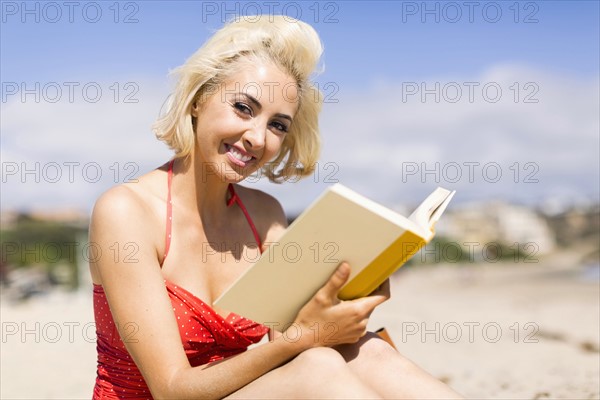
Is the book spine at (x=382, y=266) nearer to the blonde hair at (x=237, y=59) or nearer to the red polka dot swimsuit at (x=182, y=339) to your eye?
the red polka dot swimsuit at (x=182, y=339)

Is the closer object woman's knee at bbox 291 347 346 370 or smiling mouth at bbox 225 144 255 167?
woman's knee at bbox 291 347 346 370

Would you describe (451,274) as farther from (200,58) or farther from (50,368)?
(200,58)

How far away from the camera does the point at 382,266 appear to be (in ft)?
7.97

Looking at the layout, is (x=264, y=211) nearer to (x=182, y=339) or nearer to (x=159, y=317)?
(x=182, y=339)

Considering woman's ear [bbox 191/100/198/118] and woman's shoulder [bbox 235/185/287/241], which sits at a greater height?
woman's ear [bbox 191/100/198/118]

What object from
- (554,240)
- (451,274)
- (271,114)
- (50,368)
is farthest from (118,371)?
(554,240)

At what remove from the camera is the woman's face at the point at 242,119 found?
3.01m

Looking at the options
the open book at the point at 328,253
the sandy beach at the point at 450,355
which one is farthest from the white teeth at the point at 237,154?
the sandy beach at the point at 450,355

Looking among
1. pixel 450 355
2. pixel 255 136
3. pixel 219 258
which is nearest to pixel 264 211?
pixel 219 258

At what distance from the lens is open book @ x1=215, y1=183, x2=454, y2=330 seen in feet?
7.36

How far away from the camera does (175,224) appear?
3.11 meters

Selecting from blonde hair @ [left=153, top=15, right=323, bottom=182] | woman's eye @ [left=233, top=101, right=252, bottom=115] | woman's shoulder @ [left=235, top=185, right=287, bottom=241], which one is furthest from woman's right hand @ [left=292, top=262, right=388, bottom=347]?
woman's shoulder @ [left=235, top=185, right=287, bottom=241]

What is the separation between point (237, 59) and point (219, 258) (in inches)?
35.5

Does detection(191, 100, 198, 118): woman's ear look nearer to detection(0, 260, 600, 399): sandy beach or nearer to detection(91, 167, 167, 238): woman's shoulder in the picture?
detection(91, 167, 167, 238): woman's shoulder
